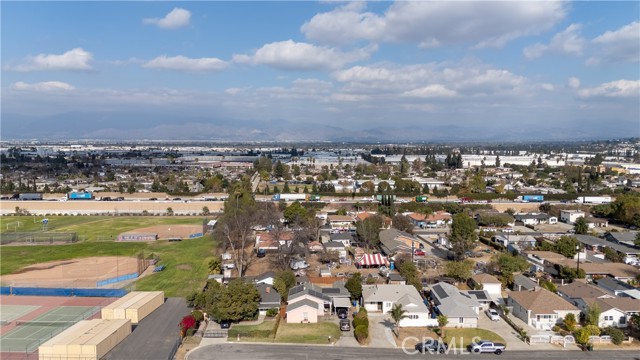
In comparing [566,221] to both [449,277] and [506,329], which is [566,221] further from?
[506,329]

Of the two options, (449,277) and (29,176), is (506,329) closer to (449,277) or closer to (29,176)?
(449,277)

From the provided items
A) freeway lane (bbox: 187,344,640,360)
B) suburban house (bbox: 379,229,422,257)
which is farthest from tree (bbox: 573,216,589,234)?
freeway lane (bbox: 187,344,640,360)

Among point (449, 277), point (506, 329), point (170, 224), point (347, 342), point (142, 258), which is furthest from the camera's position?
point (170, 224)

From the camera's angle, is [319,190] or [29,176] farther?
[29,176]

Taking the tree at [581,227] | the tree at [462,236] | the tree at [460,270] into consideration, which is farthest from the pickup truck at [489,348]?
the tree at [581,227]

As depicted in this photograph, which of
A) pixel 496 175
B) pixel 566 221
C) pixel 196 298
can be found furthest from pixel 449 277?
pixel 496 175

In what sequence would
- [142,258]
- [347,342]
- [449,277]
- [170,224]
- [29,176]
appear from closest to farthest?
[347,342]
[449,277]
[142,258]
[170,224]
[29,176]

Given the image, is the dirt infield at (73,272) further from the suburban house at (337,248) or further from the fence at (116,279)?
the suburban house at (337,248)
